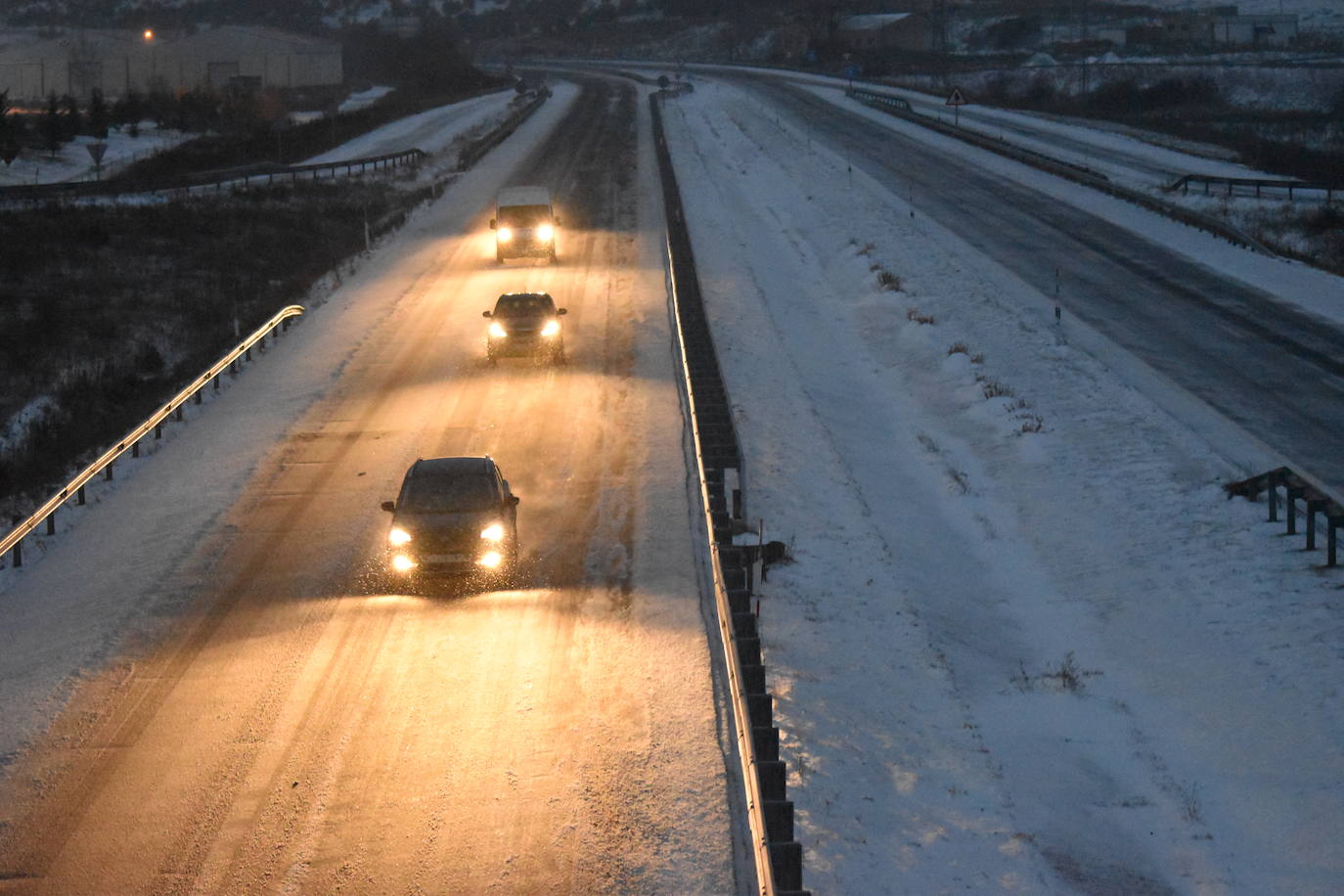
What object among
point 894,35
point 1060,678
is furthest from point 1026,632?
point 894,35

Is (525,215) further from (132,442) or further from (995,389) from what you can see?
(132,442)

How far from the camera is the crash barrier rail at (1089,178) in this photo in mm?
42125

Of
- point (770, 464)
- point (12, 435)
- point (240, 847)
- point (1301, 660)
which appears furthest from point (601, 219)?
point (240, 847)

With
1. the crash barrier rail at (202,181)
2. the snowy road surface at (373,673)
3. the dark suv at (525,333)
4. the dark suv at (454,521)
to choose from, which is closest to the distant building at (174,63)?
the crash barrier rail at (202,181)

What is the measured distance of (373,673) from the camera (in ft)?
46.1

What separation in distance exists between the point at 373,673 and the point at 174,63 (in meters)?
127

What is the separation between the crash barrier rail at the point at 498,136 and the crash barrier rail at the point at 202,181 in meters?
2.88

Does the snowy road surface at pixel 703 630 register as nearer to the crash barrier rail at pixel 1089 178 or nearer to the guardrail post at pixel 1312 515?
the guardrail post at pixel 1312 515

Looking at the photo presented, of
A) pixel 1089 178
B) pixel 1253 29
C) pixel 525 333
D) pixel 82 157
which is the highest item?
pixel 1253 29

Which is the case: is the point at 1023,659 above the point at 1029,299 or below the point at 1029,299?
below

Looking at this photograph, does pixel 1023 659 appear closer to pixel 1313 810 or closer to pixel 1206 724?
pixel 1206 724

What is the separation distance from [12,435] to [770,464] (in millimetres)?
16381

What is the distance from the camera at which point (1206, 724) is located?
15219 millimetres

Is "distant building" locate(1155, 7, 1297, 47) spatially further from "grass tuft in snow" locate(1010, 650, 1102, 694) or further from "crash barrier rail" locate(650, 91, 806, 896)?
"grass tuft in snow" locate(1010, 650, 1102, 694)
